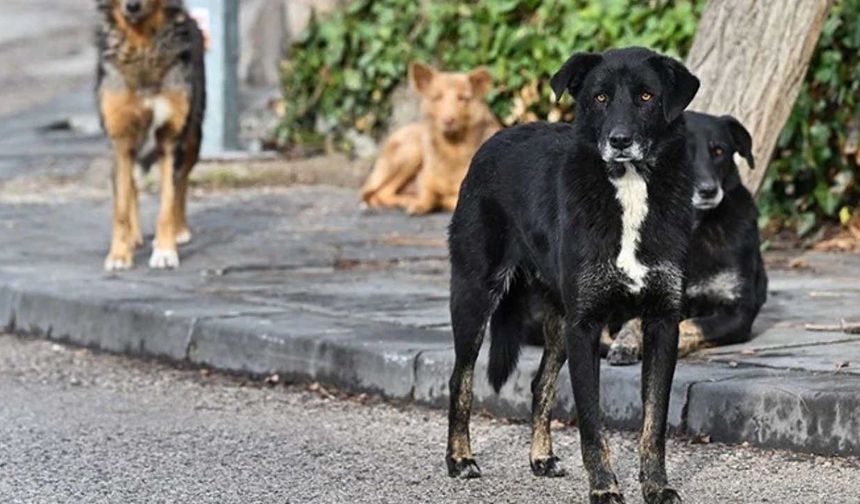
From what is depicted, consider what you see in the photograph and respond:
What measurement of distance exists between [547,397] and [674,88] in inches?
46.5

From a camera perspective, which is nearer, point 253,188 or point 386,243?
point 386,243

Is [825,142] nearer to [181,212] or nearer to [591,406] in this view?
[181,212]

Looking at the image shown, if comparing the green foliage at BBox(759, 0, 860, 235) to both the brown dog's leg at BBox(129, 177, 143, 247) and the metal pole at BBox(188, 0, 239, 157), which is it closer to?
the brown dog's leg at BBox(129, 177, 143, 247)

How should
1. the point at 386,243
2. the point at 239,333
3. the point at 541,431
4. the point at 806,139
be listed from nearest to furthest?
the point at 541,431, the point at 239,333, the point at 806,139, the point at 386,243

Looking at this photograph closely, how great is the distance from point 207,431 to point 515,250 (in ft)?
4.98

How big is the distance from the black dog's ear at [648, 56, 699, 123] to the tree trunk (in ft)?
11.6

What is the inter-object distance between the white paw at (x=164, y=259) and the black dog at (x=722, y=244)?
3.76 metres

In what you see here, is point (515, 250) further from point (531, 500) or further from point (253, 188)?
point (253, 188)

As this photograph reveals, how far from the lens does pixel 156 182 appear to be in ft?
47.7

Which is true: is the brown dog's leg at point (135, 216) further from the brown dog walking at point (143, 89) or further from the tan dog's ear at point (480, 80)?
the tan dog's ear at point (480, 80)

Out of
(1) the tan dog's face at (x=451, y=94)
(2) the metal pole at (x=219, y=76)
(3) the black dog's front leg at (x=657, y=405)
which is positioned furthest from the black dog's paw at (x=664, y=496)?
(2) the metal pole at (x=219, y=76)

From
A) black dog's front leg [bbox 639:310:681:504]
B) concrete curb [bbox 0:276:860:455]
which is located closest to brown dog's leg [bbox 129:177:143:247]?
concrete curb [bbox 0:276:860:455]

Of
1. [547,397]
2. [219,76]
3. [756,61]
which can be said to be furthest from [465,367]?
[219,76]

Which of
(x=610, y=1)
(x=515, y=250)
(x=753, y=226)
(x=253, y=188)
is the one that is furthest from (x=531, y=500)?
(x=253, y=188)
